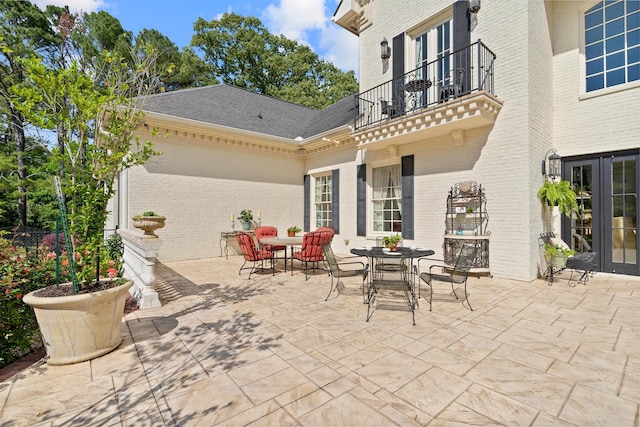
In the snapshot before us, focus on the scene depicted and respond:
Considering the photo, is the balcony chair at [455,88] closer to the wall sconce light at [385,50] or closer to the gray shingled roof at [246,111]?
the wall sconce light at [385,50]

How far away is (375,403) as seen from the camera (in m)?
1.95

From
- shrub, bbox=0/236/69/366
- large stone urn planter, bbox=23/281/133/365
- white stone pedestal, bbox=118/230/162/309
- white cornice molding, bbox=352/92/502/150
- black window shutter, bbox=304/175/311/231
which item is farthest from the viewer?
black window shutter, bbox=304/175/311/231

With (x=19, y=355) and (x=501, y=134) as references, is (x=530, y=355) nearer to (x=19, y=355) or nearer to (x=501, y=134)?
(x=501, y=134)


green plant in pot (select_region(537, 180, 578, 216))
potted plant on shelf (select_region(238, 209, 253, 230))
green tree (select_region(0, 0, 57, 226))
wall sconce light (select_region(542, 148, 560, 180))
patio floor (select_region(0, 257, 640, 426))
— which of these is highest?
green tree (select_region(0, 0, 57, 226))

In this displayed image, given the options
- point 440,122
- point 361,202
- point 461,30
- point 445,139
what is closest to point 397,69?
point 461,30

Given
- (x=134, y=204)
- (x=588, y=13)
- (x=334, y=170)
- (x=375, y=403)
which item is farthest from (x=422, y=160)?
(x=134, y=204)

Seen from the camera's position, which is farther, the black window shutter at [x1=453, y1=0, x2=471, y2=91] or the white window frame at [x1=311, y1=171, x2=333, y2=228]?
the white window frame at [x1=311, y1=171, x2=333, y2=228]

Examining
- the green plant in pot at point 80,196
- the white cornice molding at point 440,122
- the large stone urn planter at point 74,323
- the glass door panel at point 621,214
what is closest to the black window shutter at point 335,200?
the white cornice molding at point 440,122

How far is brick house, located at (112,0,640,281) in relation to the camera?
548 cm

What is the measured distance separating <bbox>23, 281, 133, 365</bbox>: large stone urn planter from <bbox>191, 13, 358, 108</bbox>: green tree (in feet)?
61.7

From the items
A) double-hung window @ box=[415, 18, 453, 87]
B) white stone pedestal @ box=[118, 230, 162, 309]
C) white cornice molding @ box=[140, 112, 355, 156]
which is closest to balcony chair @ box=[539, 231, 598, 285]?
double-hung window @ box=[415, 18, 453, 87]

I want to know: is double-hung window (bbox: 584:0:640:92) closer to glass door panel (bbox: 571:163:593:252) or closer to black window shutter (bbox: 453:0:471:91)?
glass door panel (bbox: 571:163:593:252)

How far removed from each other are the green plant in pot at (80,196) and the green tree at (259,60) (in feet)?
58.1

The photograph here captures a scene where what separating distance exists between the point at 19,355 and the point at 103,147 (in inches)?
92.1
